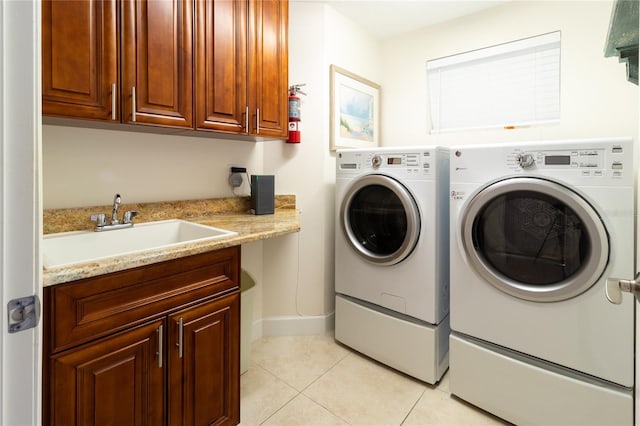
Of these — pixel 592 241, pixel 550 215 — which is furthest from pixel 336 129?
pixel 592 241

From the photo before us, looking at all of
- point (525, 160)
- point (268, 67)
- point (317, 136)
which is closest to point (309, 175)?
point (317, 136)

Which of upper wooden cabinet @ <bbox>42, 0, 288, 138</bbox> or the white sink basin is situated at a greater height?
upper wooden cabinet @ <bbox>42, 0, 288, 138</bbox>

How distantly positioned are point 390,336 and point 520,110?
1776 millimetres

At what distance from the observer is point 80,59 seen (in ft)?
3.86

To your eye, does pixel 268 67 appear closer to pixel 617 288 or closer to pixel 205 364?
pixel 205 364

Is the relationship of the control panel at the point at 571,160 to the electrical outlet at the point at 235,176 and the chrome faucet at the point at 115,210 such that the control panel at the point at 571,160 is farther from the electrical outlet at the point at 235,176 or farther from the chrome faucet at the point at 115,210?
the chrome faucet at the point at 115,210

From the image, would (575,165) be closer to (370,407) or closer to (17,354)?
(370,407)

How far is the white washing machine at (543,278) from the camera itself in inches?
50.0

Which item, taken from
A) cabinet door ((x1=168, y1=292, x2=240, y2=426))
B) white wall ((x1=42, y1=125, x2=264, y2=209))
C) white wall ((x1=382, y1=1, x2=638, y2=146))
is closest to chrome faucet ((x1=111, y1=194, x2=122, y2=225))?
white wall ((x1=42, y1=125, x2=264, y2=209))

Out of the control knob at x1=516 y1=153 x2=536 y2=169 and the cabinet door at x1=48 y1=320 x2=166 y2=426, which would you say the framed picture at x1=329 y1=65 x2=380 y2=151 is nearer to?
the control knob at x1=516 y1=153 x2=536 y2=169

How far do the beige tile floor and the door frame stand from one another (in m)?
1.29

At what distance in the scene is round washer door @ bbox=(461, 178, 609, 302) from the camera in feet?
4.27

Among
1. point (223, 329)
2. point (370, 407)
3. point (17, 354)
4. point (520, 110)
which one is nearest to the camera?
point (17, 354)

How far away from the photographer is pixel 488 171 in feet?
5.00
